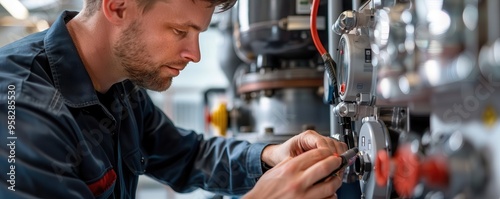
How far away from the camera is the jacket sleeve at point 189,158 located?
1.29 m

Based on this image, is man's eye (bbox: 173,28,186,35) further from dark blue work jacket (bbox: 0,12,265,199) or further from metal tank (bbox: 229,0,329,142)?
metal tank (bbox: 229,0,329,142)

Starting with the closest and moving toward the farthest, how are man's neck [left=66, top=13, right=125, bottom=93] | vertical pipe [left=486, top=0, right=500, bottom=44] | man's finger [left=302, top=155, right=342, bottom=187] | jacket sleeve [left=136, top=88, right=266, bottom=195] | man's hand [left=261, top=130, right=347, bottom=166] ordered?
vertical pipe [left=486, top=0, right=500, bottom=44]
man's finger [left=302, top=155, right=342, bottom=187]
man's hand [left=261, top=130, right=347, bottom=166]
man's neck [left=66, top=13, right=125, bottom=93]
jacket sleeve [left=136, top=88, right=266, bottom=195]

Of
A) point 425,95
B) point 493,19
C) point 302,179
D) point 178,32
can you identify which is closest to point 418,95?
point 425,95

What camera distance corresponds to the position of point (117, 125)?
3.94 ft

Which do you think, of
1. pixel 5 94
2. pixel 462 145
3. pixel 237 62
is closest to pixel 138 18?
pixel 5 94

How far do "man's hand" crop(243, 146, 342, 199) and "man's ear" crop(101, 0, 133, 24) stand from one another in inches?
18.9

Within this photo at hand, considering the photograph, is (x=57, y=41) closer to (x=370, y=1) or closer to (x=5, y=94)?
(x=5, y=94)

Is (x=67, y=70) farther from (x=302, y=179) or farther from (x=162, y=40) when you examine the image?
(x=302, y=179)

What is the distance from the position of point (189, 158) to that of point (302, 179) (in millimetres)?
597

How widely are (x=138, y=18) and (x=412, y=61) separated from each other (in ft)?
2.06

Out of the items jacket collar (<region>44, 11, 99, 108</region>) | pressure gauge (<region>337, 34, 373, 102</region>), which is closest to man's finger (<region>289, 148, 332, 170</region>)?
pressure gauge (<region>337, 34, 373, 102</region>)

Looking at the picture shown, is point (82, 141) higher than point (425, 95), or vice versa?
point (425, 95)

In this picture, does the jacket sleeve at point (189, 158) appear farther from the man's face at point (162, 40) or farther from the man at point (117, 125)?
the man's face at point (162, 40)

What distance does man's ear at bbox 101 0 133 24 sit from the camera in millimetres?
1053
